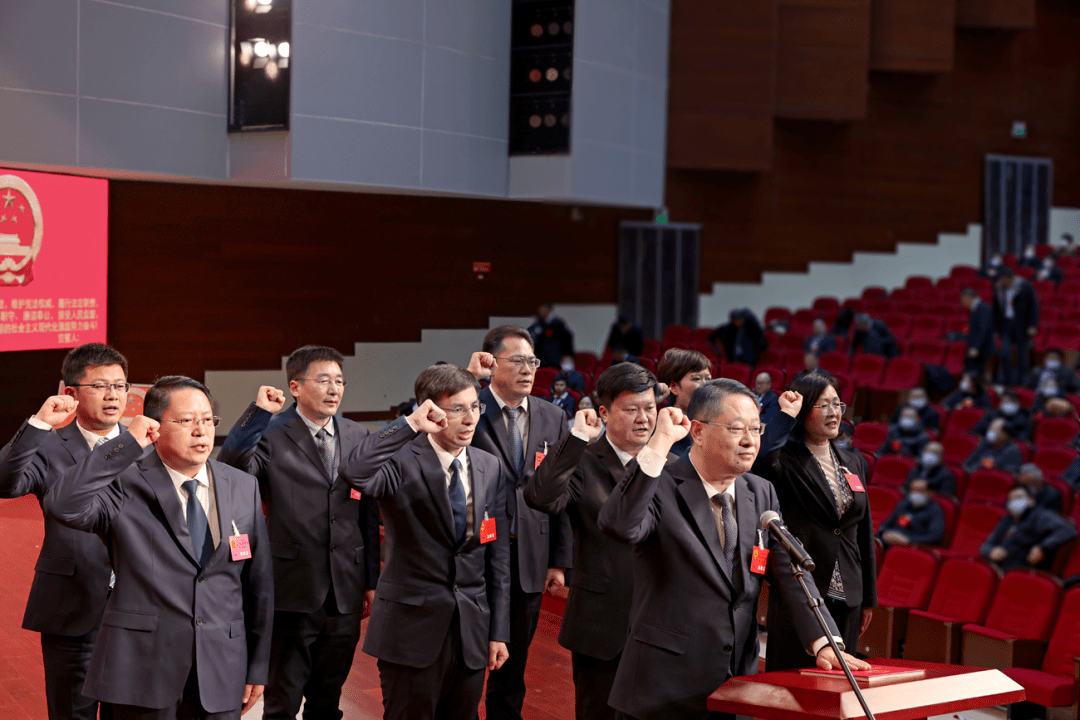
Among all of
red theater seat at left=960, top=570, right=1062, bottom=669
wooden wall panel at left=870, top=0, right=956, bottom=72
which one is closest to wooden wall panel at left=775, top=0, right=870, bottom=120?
wooden wall panel at left=870, top=0, right=956, bottom=72

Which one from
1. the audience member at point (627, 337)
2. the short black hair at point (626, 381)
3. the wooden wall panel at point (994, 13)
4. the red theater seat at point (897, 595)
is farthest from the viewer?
the wooden wall panel at point (994, 13)

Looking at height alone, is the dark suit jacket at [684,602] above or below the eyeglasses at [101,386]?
below

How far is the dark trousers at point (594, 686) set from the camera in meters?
3.24

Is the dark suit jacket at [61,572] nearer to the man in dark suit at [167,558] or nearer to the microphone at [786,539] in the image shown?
the man in dark suit at [167,558]

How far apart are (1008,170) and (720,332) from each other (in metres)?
8.30

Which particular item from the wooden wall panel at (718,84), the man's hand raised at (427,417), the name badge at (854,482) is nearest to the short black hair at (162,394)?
the man's hand raised at (427,417)

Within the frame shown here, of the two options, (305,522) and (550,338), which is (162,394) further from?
(550,338)

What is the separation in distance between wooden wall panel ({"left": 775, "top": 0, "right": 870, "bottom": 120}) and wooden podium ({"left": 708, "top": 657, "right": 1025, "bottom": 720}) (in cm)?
1372

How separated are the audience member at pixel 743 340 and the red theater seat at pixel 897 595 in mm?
5223

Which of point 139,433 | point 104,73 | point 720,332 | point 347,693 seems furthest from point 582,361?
point 139,433

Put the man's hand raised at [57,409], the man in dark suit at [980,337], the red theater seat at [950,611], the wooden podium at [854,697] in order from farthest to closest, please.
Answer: the man in dark suit at [980,337]
the red theater seat at [950,611]
the man's hand raised at [57,409]
the wooden podium at [854,697]

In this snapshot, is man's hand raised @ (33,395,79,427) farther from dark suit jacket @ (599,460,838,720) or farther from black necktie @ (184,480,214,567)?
dark suit jacket @ (599,460,838,720)

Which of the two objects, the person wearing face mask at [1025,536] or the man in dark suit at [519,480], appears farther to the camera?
the person wearing face mask at [1025,536]

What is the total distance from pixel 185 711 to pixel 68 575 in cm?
86
